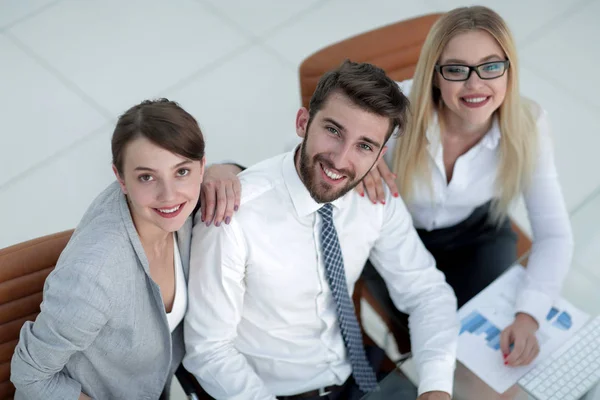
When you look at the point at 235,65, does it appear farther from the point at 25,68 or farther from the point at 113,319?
the point at 113,319

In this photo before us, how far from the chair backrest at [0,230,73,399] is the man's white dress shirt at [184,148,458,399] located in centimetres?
34

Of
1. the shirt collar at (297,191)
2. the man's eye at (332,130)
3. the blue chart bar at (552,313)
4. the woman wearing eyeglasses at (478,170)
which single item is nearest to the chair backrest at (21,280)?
the shirt collar at (297,191)

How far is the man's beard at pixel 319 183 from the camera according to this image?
1769mm

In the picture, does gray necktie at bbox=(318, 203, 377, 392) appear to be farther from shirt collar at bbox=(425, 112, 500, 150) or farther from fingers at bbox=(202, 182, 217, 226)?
shirt collar at bbox=(425, 112, 500, 150)

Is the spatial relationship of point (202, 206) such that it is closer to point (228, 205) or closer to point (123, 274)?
point (228, 205)

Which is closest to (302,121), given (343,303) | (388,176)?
(388,176)

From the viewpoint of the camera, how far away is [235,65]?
372 cm

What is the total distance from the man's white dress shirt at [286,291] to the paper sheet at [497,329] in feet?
0.16

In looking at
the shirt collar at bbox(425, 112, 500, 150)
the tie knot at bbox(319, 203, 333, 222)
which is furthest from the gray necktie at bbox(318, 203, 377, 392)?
the shirt collar at bbox(425, 112, 500, 150)

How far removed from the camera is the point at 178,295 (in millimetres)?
1807

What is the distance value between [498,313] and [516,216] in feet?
4.55

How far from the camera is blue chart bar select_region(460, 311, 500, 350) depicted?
191 cm

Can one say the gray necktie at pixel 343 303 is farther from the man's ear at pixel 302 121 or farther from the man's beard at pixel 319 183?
the man's ear at pixel 302 121

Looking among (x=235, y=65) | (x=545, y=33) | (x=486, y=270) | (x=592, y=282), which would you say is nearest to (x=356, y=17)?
(x=235, y=65)
